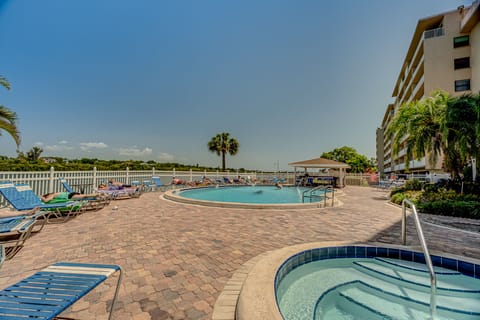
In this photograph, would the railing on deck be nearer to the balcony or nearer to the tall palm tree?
the tall palm tree

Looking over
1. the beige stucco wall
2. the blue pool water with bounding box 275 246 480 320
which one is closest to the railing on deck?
the blue pool water with bounding box 275 246 480 320

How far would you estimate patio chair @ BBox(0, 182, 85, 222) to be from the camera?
5.46 m

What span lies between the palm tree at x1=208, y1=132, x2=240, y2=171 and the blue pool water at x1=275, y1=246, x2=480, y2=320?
92.2 feet

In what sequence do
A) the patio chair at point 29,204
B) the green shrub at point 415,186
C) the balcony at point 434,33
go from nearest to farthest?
the patio chair at point 29,204
the green shrub at point 415,186
the balcony at point 434,33

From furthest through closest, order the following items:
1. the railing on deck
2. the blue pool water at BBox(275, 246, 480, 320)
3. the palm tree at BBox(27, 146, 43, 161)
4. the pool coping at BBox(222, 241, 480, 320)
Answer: the palm tree at BBox(27, 146, 43, 161) < the railing on deck < the blue pool water at BBox(275, 246, 480, 320) < the pool coping at BBox(222, 241, 480, 320)

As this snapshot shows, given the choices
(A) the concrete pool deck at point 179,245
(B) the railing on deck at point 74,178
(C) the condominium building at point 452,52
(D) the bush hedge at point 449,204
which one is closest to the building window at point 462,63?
(C) the condominium building at point 452,52

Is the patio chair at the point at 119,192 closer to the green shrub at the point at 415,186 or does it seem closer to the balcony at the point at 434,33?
the green shrub at the point at 415,186

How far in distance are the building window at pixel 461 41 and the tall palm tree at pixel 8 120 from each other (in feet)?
109

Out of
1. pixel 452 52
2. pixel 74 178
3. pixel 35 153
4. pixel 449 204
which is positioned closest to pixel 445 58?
pixel 452 52

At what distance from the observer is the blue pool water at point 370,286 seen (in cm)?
249

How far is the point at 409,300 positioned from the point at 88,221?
6.97 metres

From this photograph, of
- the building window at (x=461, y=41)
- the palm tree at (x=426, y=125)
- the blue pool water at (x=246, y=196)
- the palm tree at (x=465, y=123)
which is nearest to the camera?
the palm tree at (x=465, y=123)

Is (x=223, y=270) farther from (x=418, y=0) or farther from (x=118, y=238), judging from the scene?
(x=418, y=0)

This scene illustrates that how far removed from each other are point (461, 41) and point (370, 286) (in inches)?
1156
